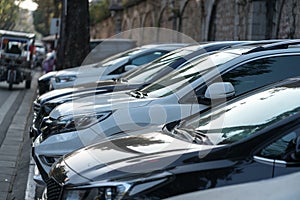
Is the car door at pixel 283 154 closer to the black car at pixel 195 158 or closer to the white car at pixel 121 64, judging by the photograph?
the black car at pixel 195 158

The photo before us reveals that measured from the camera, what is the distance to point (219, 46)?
913 centimetres

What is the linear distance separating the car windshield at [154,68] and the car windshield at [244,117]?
3.62 meters

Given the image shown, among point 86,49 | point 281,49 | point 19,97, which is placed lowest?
point 19,97

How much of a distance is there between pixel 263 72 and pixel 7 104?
12.0 metres

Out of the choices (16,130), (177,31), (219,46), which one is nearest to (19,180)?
(219,46)

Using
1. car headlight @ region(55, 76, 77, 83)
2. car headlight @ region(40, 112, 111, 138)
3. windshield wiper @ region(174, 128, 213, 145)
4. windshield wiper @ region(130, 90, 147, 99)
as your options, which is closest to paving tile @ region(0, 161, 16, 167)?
car headlight @ region(40, 112, 111, 138)

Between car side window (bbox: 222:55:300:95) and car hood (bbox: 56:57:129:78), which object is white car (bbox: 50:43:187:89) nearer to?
car hood (bbox: 56:57:129:78)

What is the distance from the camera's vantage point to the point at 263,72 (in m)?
6.75

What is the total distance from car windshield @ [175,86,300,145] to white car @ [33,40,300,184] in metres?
1.17

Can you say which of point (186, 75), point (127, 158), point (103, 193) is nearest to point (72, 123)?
point (186, 75)

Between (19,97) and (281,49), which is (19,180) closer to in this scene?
(281,49)

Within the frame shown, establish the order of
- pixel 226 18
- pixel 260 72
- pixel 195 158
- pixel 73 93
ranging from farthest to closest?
pixel 226 18, pixel 73 93, pixel 260 72, pixel 195 158

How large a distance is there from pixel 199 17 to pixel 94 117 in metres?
18.2

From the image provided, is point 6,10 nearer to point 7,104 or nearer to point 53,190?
point 7,104
